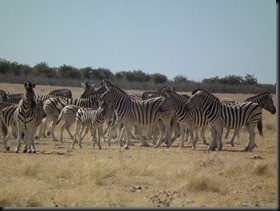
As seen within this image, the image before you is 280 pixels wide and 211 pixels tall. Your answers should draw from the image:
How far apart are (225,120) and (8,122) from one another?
323 inches

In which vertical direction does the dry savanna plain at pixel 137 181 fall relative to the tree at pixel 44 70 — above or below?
below

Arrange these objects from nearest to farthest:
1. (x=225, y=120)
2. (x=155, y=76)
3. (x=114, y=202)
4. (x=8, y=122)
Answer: (x=114, y=202), (x=8, y=122), (x=225, y=120), (x=155, y=76)

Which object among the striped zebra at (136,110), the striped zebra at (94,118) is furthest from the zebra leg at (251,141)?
the striped zebra at (94,118)

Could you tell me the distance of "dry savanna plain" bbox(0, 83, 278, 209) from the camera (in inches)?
362

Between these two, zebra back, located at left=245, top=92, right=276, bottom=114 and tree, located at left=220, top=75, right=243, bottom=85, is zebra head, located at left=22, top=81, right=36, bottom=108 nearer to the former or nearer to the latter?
zebra back, located at left=245, top=92, right=276, bottom=114

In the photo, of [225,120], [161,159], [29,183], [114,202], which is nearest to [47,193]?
[29,183]

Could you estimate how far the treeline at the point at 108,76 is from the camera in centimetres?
5269

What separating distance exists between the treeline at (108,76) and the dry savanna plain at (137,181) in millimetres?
34704

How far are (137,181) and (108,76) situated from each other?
218 feet

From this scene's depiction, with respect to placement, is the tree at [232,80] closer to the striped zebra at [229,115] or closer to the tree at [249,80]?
the tree at [249,80]

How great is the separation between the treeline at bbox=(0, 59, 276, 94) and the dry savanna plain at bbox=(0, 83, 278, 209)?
34704 mm

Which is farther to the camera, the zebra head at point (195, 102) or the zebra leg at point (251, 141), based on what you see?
the zebra head at point (195, 102)

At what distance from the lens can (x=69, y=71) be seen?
6788 centimetres

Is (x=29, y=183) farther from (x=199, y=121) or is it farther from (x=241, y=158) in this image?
(x=199, y=121)
